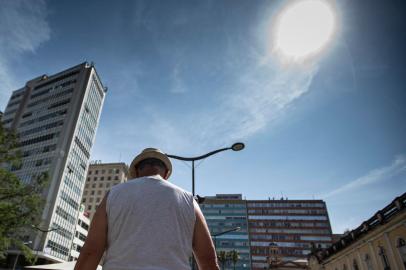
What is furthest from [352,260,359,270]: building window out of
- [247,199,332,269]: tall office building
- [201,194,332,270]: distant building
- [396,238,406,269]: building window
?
[247,199,332,269]: tall office building

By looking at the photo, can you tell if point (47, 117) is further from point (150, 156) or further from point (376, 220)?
point (150, 156)

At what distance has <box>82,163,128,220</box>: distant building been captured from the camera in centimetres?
8125

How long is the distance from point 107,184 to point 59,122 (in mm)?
32000

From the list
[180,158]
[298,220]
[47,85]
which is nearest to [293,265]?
[298,220]

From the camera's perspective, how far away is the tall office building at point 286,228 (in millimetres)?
85750

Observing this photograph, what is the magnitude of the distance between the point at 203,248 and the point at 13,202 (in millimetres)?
16451

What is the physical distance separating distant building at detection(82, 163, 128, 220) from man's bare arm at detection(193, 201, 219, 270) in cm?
8565

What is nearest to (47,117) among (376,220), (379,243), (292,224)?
(376,220)

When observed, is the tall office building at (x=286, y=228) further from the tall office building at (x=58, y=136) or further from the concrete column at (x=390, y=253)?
the concrete column at (x=390, y=253)

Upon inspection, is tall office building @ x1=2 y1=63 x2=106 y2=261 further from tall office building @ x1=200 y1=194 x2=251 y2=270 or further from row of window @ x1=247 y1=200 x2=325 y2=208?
row of window @ x1=247 y1=200 x2=325 y2=208

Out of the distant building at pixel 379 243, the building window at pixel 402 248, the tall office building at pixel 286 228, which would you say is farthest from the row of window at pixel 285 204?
the building window at pixel 402 248

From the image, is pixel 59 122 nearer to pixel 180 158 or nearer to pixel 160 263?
pixel 180 158

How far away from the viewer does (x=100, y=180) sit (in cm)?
8438

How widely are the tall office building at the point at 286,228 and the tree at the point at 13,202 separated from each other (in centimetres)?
8317
